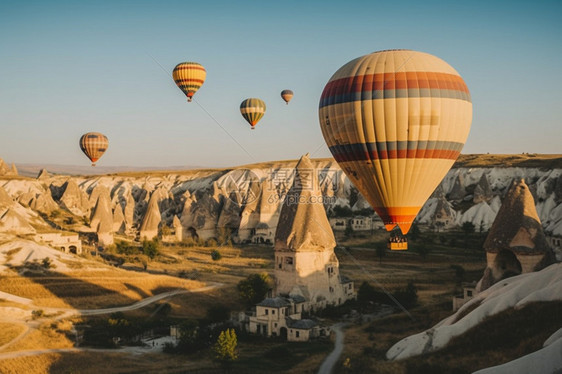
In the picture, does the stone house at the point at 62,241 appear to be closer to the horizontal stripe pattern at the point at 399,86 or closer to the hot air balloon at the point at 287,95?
the hot air balloon at the point at 287,95

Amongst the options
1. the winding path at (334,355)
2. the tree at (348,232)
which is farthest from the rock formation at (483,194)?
the winding path at (334,355)

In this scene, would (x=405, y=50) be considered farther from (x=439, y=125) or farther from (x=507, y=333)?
(x=507, y=333)

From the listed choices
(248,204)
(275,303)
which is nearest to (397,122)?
(275,303)

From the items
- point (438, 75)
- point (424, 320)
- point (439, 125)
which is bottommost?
point (424, 320)

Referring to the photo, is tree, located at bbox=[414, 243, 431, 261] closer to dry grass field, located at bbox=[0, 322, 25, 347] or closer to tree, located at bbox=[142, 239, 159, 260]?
tree, located at bbox=[142, 239, 159, 260]

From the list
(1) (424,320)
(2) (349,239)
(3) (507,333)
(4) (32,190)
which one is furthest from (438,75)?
(4) (32,190)

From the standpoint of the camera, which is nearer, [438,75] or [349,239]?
[438,75]

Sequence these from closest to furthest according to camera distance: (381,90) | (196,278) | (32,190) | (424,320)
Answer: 1. (381,90)
2. (424,320)
3. (196,278)
4. (32,190)

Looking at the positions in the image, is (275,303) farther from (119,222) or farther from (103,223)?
(119,222)
